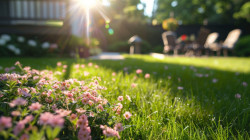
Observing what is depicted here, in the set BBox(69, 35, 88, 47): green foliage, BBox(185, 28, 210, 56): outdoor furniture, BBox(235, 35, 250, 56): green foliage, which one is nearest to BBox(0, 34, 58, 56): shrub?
BBox(69, 35, 88, 47): green foliage

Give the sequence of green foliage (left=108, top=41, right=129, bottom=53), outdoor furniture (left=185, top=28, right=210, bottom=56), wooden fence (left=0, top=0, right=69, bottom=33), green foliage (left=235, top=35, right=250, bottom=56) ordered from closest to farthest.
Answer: wooden fence (left=0, top=0, right=69, bottom=33) < outdoor furniture (left=185, top=28, right=210, bottom=56) < green foliage (left=235, top=35, right=250, bottom=56) < green foliage (left=108, top=41, right=129, bottom=53)

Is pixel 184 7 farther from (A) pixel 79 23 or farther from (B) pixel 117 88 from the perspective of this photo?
(B) pixel 117 88

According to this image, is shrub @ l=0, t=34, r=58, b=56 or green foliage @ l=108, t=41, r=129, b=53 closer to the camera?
shrub @ l=0, t=34, r=58, b=56

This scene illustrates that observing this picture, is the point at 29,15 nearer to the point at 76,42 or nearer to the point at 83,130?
the point at 76,42

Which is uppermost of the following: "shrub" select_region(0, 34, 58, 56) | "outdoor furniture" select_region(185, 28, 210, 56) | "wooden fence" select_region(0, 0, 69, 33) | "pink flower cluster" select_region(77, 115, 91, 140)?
"wooden fence" select_region(0, 0, 69, 33)

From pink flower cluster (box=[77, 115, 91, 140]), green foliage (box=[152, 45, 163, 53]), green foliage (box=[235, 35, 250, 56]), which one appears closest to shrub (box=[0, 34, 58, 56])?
pink flower cluster (box=[77, 115, 91, 140])

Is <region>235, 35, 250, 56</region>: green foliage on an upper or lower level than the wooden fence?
lower

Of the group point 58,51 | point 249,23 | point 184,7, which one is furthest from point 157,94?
point 184,7

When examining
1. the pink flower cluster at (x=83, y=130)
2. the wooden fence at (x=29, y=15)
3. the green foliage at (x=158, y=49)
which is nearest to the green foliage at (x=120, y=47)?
the green foliage at (x=158, y=49)

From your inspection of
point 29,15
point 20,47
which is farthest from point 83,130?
point 29,15

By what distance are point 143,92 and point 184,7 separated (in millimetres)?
20505

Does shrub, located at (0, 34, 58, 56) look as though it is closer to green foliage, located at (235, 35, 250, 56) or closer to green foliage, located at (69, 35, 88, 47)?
green foliage, located at (69, 35, 88, 47)

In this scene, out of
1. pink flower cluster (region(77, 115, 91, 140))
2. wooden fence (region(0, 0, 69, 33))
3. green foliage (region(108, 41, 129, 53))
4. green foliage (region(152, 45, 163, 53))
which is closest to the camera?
pink flower cluster (region(77, 115, 91, 140))

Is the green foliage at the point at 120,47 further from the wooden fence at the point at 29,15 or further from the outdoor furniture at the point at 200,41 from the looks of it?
the wooden fence at the point at 29,15
